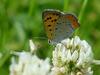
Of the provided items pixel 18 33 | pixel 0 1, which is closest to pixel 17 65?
pixel 18 33

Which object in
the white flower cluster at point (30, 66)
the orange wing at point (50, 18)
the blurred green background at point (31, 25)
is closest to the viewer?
the white flower cluster at point (30, 66)

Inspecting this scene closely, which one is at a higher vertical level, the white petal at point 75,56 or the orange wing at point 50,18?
the orange wing at point 50,18

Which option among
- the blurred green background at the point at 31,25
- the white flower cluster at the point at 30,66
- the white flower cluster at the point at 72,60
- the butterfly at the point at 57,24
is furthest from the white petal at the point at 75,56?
the blurred green background at the point at 31,25

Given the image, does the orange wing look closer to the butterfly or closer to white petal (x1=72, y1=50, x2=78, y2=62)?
the butterfly

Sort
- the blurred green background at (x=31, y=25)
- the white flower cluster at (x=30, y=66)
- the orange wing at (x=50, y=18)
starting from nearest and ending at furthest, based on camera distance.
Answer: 1. the white flower cluster at (x=30, y=66)
2. the orange wing at (x=50, y=18)
3. the blurred green background at (x=31, y=25)

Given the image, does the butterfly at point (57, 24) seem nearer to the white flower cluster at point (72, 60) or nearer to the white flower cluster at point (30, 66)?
the white flower cluster at point (72, 60)

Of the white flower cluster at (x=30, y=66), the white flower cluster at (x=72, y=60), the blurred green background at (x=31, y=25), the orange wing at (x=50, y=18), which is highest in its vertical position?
the orange wing at (x=50, y=18)

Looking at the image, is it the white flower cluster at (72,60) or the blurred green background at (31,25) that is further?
the blurred green background at (31,25)

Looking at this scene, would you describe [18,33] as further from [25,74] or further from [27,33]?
[25,74]
